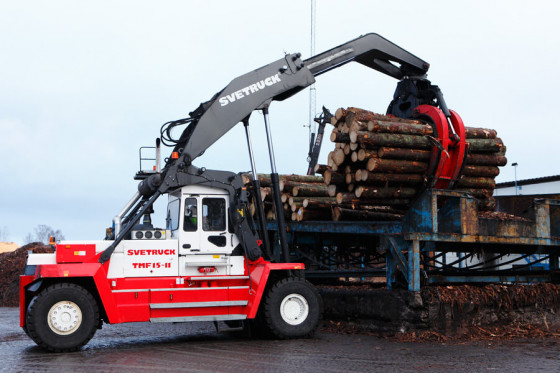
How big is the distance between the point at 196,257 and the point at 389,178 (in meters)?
3.43

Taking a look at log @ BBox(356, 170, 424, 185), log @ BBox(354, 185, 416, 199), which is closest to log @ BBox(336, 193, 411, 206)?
log @ BBox(354, 185, 416, 199)

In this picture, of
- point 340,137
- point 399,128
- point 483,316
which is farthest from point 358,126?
point 483,316

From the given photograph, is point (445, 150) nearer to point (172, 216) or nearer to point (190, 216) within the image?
point (190, 216)

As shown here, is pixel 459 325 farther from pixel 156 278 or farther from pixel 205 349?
pixel 156 278

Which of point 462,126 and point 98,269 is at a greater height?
point 462,126

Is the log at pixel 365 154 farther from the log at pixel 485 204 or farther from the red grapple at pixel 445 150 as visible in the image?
the log at pixel 485 204

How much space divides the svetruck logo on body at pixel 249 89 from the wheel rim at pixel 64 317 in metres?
4.19

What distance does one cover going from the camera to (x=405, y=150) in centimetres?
1082

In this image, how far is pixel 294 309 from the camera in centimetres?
1069

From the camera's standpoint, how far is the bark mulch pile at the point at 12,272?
19750 mm

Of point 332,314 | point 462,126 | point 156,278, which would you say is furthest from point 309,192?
point 156,278

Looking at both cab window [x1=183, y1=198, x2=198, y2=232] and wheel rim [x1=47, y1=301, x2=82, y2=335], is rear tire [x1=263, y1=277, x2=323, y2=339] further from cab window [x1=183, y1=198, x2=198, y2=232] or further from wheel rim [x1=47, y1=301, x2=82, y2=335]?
wheel rim [x1=47, y1=301, x2=82, y2=335]

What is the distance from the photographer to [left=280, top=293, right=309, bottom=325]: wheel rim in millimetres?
10602

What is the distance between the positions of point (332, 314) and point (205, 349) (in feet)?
11.2
